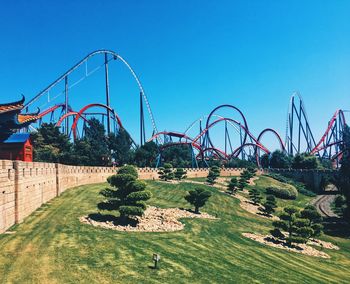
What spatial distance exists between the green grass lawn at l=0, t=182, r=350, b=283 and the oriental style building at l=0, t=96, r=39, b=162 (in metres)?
7.08

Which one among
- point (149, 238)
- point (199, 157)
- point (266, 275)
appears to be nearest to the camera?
point (266, 275)

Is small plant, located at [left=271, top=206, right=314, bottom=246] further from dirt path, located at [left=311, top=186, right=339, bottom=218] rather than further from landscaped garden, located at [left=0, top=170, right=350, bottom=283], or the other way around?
dirt path, located at [left=311, top=186, right=339, bottom=218]

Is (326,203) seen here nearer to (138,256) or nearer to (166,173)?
(166,173)

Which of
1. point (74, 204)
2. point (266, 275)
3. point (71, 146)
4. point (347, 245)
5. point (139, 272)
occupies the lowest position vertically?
point (347, 245)

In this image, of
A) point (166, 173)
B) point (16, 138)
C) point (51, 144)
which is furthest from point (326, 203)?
point (16, 138)

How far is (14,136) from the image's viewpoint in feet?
108

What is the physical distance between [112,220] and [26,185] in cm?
649

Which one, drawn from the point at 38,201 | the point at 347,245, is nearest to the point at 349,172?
the point at 347,245

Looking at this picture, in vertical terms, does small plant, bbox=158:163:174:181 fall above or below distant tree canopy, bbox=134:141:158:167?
below

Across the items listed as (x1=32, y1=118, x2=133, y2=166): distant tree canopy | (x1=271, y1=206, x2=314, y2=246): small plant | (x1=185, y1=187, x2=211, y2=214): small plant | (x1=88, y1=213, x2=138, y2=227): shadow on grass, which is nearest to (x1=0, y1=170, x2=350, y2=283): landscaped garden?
(x1=88, y1=213, x2=138, y2=227): shadow on grass

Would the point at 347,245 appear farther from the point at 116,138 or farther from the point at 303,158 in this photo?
the point at 303,158

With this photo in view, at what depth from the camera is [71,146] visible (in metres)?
64.4

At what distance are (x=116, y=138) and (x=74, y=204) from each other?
128 feet

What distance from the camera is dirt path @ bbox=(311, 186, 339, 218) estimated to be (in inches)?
2003
